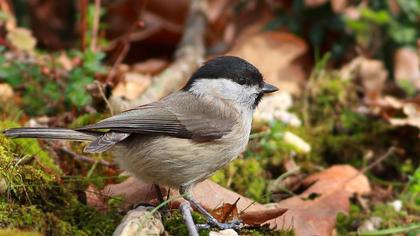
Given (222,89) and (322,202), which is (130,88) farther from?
(322,202)

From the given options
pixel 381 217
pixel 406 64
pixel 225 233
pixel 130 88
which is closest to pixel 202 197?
pixel 225 233

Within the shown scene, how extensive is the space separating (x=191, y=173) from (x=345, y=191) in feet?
3.62

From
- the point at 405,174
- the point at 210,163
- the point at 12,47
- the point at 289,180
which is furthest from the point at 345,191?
the point at 12,47

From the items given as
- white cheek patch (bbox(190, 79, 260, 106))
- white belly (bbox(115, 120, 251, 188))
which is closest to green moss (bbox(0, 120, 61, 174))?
white belly (bbox(115, 120, 251, 188))

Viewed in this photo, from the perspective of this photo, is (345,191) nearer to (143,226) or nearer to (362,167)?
(362,167)

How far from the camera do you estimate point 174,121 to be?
10.0 feet

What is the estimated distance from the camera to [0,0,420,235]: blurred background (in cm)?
355

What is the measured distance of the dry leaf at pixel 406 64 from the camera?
5.30 m

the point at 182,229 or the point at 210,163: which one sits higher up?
the point at 210,163

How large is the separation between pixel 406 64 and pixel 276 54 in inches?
43.3

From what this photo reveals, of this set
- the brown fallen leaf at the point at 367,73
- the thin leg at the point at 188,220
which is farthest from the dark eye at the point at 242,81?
the brown fallen leaf at the point at 367,73

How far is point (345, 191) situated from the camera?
3666mm

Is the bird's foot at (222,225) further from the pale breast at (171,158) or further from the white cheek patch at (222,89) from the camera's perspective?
the white cheek patch at (222,89)

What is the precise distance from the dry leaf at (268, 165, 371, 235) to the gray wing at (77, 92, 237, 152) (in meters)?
0.53
